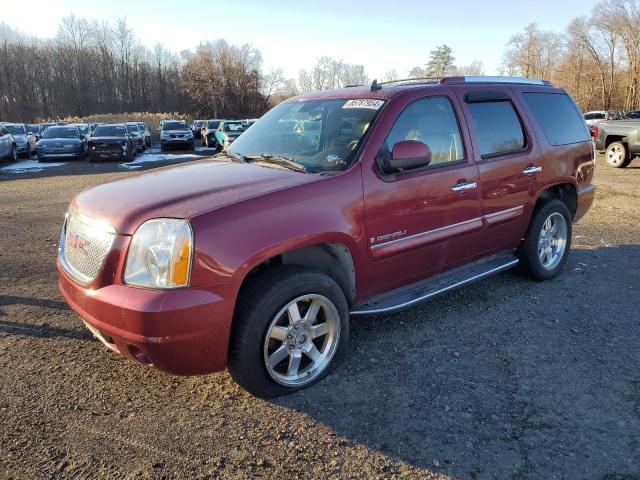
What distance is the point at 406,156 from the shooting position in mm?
3318

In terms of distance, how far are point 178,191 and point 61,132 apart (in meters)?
22.9

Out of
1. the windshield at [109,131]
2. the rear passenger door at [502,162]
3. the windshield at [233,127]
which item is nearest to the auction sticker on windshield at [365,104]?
the rear passenger door at [502,162]

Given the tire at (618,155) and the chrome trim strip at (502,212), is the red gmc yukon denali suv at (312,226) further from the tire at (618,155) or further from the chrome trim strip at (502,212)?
the tire at (618,155)

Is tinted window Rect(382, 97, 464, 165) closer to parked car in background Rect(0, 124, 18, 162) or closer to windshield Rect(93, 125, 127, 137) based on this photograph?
windshield Rect(93, 125, 127, 137)

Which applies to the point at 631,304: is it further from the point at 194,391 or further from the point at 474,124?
the point at 194,391

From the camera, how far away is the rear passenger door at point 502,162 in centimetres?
411

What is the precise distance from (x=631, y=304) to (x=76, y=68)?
90.0m

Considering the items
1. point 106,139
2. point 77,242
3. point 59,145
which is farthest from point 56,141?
point 77,242

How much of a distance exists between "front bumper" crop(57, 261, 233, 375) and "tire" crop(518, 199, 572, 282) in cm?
330

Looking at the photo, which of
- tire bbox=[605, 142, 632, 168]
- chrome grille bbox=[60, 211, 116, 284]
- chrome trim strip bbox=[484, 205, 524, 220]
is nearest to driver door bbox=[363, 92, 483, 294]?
chrome trim strip bbox=[484, 205, 524, 220]

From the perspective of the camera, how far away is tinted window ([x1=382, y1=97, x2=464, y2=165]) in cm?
362

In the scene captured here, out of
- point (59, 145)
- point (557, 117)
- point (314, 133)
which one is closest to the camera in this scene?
point (314, 133)

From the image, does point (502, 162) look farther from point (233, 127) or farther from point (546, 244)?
point (233, 127)

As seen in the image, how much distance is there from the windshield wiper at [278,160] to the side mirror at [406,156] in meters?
0.59
